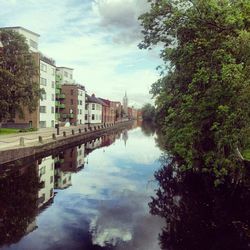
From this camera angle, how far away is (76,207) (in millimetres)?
18828

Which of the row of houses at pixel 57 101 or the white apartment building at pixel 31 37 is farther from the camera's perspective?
the white apartment building at pixel 31 37

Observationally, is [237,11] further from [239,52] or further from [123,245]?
[123,245]

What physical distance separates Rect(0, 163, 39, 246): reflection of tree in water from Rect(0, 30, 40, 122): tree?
71.7ft

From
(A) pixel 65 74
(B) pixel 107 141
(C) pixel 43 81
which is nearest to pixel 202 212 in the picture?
(B) pixel 107 141

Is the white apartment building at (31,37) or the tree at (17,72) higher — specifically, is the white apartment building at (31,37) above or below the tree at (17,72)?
above

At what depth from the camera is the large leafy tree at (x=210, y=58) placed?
14.8 m

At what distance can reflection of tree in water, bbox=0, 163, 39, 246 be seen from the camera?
14773mm

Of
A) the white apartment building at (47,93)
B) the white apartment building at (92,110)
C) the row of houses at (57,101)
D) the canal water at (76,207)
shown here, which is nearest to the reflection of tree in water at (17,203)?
the canal water at (76,207)

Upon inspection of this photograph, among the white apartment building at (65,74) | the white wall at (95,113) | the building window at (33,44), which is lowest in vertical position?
the white wall at (95,113)

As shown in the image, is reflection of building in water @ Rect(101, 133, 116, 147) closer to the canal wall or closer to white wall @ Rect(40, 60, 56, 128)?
the canal wall

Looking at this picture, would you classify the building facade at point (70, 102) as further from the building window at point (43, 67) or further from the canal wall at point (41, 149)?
the canal wall at point (41, 149)


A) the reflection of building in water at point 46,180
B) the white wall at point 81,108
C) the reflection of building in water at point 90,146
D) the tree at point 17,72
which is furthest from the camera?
the white wall at point 81,108

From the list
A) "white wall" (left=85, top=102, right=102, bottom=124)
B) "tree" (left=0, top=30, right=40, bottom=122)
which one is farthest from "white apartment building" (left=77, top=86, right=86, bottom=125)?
"tree" (left=0, top=30, right=40, bottom=122)

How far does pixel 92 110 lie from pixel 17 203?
91.2 metres
